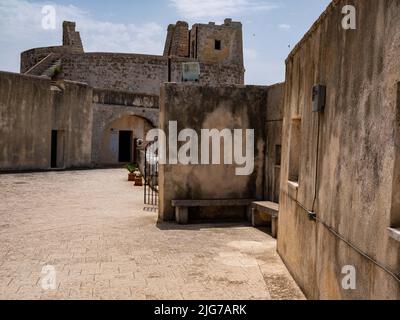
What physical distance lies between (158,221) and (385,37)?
7.50m

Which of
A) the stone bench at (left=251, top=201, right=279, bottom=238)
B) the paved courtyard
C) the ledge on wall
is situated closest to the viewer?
the ledge on wall

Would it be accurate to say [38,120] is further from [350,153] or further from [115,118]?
[350,153]

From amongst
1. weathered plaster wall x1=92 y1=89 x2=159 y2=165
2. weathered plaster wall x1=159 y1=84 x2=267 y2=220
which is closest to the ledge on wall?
weathered plaster wall x1=159 y1=84 x2=267 y2=220

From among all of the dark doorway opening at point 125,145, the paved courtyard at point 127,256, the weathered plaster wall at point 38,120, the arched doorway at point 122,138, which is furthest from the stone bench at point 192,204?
the dark doorway opening at point 125,145

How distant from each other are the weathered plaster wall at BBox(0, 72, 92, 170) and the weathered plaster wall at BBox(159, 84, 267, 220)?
11298 millimetres

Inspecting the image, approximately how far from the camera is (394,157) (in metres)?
3.11

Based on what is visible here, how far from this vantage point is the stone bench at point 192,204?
32.7 feet

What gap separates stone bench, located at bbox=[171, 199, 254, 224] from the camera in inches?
392

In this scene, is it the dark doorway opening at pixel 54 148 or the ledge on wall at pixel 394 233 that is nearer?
the ledge on wall at pixel 394 233

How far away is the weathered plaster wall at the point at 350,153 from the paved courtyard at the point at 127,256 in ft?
2.86

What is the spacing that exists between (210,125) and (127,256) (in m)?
4.08

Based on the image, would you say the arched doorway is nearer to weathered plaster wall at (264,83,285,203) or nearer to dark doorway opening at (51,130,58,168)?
dark doorway opening at (51,130,58,168)

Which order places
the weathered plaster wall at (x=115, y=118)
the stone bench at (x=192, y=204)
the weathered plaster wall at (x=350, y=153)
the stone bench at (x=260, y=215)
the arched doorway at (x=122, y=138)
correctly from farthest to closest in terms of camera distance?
1. the arched doorway at (x=122, y=138)
2. the weathered plaster wall at (x=115, y=118)
3. the stone bench at (x=192, y=204)
4. the stone bench at (x=260, y=215)
5. the weathered plaster wall at (x=350, y=153)

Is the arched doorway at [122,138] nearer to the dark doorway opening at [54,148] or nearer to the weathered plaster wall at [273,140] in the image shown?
the dark doorway opening at [54,148]
